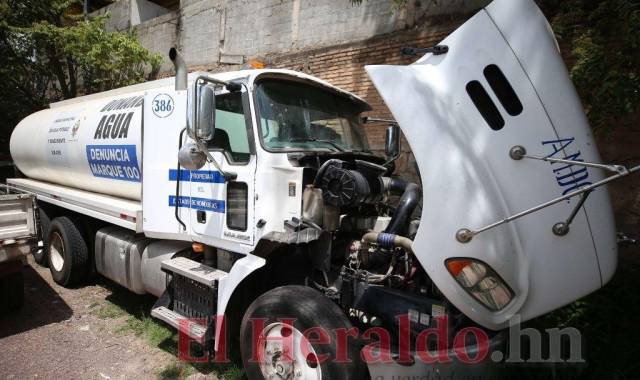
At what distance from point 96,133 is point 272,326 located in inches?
139

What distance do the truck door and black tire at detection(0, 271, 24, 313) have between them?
2544 mm

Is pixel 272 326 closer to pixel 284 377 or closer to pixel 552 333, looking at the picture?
pixel 284 377

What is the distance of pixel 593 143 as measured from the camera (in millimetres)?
2238

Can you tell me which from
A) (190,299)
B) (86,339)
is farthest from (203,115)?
(86,339)

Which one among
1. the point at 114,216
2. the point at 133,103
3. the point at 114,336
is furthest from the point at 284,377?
the point at 133,103

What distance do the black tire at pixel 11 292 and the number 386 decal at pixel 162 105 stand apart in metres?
2.47

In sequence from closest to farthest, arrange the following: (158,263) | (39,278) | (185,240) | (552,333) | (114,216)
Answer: (552,333)
(185,240)
(158,263)
(114,216)
(39,278)

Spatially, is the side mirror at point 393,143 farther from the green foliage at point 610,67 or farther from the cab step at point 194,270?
the cab step at point 194,270

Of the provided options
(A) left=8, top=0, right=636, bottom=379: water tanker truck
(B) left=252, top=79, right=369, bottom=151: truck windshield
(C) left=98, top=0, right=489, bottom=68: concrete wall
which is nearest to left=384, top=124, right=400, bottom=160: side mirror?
(A) left=8, top=0, right=636, bottom=379: water tanker truck

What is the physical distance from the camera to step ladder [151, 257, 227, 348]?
3.12 meters

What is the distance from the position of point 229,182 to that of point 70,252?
10.5 feet

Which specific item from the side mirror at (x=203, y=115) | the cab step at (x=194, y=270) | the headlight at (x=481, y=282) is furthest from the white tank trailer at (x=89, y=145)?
the headlight at (x=481, y=282)

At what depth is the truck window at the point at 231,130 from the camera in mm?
3123

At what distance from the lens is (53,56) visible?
1092 cm
